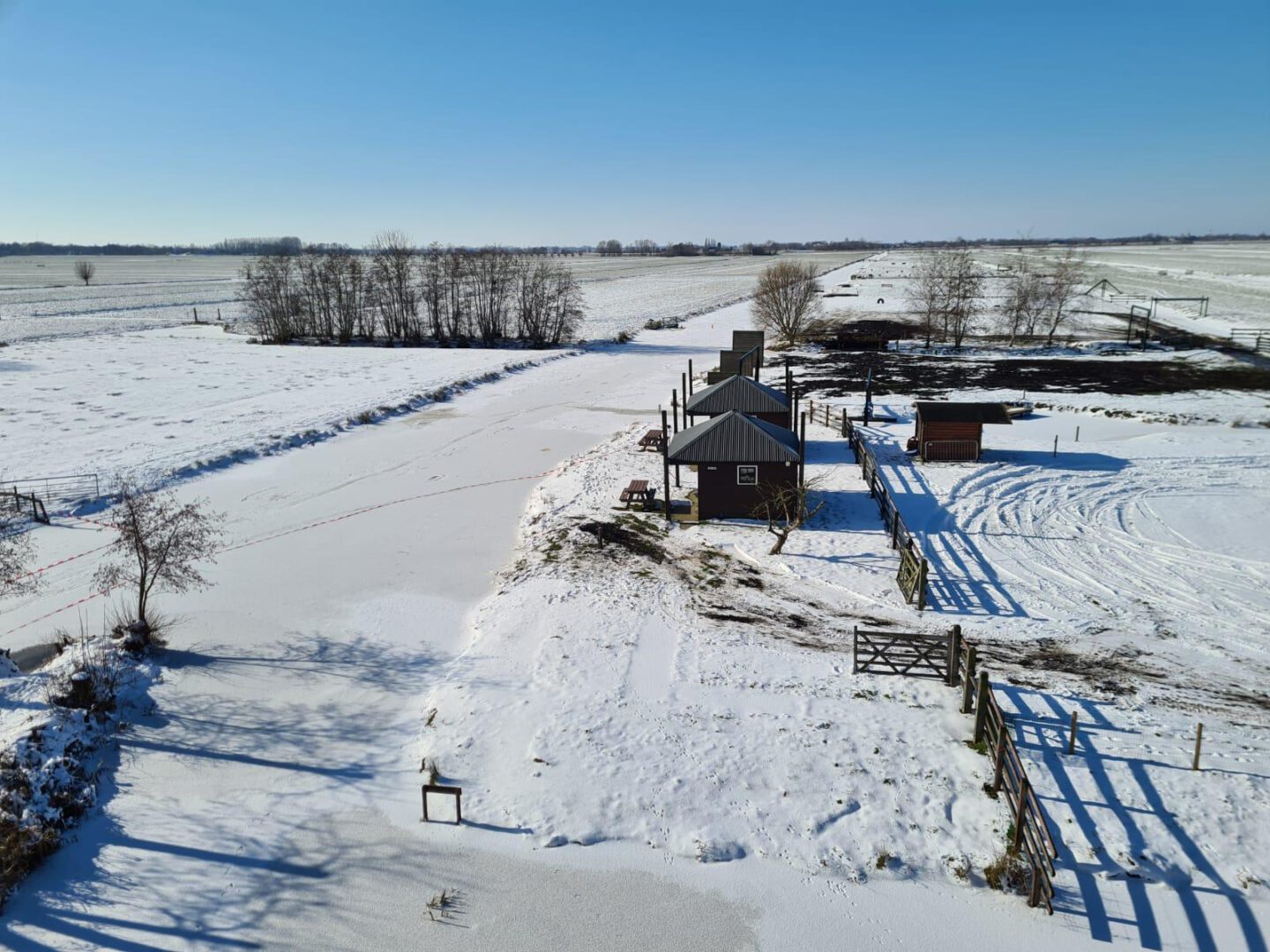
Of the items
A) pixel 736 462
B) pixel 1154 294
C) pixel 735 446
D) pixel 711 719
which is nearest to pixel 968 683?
pixel 711 719

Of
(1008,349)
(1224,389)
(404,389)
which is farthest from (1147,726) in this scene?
(1008,349)

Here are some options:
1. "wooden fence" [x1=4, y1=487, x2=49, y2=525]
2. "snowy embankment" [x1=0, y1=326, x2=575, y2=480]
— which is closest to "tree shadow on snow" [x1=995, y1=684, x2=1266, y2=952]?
"wooden fence" [x1=4, y1=487, x2=49, y2=525]

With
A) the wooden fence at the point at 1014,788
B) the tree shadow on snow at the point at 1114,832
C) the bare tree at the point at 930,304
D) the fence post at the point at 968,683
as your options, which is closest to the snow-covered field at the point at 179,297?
the bare tree at the point at 930,304

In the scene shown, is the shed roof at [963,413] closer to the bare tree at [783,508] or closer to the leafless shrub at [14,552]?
the bare tree at [783,508]

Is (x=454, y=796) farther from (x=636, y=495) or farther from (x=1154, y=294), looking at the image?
(x=1154, y=294)

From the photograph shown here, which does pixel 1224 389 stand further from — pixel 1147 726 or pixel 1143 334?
pixel 1147 726
